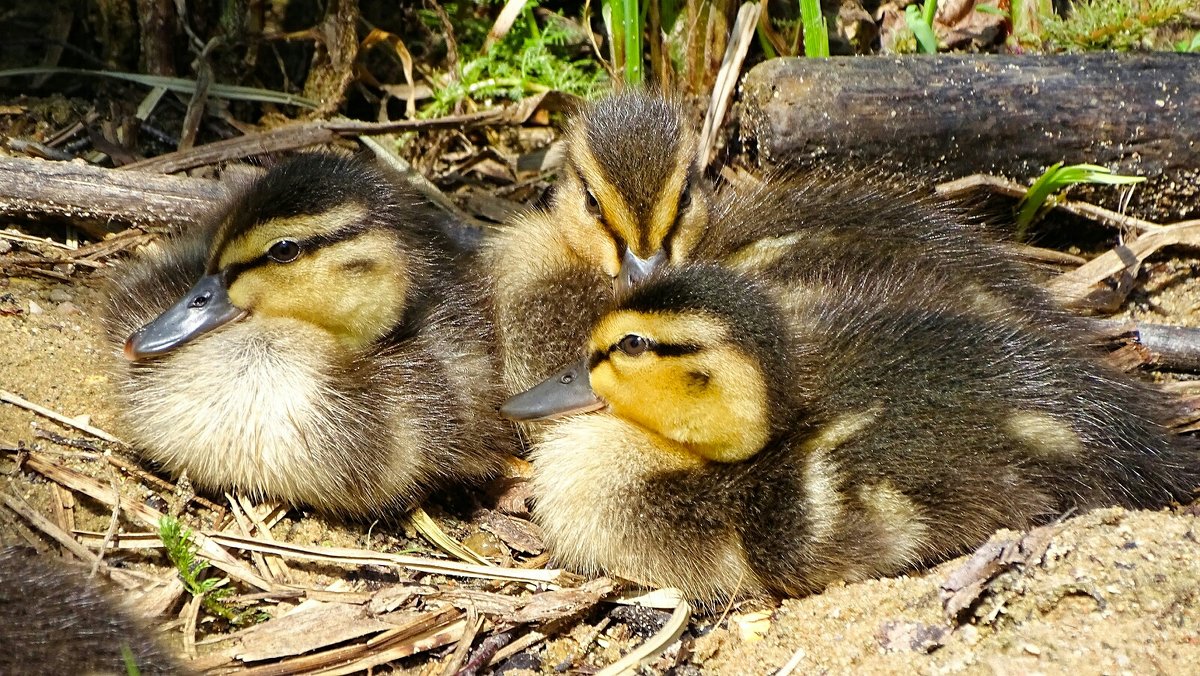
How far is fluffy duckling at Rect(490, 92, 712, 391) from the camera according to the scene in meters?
3.53

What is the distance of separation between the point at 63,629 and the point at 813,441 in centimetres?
168

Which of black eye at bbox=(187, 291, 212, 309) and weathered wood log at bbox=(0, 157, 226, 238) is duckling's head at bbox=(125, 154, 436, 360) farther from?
weathered wood log at bbox=(0, 157, 226, 238)

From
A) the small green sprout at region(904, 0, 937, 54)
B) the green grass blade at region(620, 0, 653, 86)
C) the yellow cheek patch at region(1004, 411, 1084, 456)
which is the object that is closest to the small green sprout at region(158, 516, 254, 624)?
the yellow cheek patch at region(1004, 411, 1084, 456)

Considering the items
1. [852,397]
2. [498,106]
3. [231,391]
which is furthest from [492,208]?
[852,397]

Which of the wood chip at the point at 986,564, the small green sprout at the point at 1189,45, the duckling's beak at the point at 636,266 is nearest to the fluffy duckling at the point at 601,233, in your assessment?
the duckling's beak at the point at 636,266

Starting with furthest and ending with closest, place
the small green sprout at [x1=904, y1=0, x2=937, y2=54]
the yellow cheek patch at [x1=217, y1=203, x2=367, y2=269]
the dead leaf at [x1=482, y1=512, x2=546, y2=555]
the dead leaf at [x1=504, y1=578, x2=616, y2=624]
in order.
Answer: the small green sprout at [x1=904, y1=0, x2=937, y2=54]
the dead leaf at [x1=482, y1=512, x2=546, y2=555]
the yellow cheek patch at [x1=217, y1=203, x2=367, y2=269]
the dead leaf at [x1=504, y1=578, x2=616, y2=624]

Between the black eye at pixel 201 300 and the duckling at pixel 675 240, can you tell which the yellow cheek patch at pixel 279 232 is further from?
the duckling at pixel 675 240

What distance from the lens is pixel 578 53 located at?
5.09 m

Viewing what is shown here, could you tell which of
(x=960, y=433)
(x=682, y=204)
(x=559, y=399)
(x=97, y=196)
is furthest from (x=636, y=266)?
(x=97, y=196)

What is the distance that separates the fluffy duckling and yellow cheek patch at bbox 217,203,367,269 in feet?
2.20

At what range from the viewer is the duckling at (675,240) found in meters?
3.50

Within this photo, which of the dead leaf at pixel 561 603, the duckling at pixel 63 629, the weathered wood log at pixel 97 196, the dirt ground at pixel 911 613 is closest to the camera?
the duckling at pixel 63 629

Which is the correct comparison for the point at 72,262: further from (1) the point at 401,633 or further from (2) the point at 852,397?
(2) the point at 852,397

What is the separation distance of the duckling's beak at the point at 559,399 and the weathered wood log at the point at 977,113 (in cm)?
117
